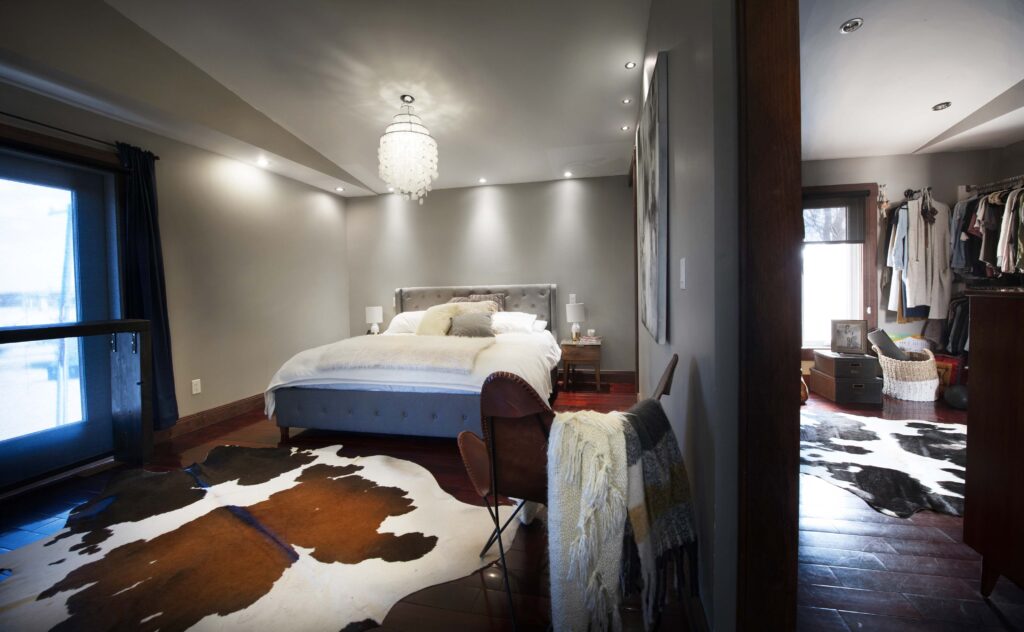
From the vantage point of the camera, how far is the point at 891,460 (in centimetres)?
241

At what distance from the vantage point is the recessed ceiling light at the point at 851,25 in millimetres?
2203

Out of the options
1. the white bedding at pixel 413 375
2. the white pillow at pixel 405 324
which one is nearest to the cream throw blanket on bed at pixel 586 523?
the white bedding at pixel 413 375

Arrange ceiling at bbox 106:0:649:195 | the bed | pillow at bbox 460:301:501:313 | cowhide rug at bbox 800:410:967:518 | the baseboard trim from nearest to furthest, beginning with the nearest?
cowhide rug at bbox 800:410:967:518 → ceiling at bbox 106:0:649:195 → the bed → the baseboard trim → pillow at bbox 460:301:501:313

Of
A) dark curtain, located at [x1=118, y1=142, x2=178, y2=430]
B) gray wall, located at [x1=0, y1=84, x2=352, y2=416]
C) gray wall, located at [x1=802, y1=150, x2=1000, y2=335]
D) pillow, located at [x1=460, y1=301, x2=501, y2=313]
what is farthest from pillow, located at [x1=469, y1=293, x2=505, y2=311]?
gray wall, located at [x1=802, y1=150, x2=1000, y2=335]

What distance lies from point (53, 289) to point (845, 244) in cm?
717

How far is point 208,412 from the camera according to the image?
348 centimetres

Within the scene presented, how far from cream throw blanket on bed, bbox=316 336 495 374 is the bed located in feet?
0.16

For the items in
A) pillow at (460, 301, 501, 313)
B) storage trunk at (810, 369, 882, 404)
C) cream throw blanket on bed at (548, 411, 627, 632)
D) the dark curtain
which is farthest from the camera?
pillow at (460, 301, 501, 313)

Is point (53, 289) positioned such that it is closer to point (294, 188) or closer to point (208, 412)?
point (208, 412)

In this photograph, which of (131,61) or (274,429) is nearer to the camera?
(131,61)

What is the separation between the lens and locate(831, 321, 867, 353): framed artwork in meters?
3.78

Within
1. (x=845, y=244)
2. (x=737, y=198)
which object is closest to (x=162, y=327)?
(x=737, y=198)

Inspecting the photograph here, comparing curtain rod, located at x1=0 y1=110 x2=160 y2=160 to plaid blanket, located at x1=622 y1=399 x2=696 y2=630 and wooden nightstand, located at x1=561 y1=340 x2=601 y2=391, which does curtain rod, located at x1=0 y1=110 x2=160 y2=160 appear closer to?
plaid blanket, located at x1=622 y1=399 x2=696 y2=630

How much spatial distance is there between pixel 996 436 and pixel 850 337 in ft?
10.1
